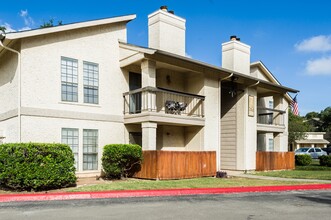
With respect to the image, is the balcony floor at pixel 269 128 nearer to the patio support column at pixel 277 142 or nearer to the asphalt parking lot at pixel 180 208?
the patio support column at pixel 277 142

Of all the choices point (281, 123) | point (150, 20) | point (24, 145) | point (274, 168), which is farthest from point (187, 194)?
point (281, 123)

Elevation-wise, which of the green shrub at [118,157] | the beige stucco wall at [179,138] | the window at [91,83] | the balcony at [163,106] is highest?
the window at [91,83]

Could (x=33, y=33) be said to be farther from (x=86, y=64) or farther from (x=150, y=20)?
(x=150, y=20)

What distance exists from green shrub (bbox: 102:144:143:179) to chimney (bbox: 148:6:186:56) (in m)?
6.02

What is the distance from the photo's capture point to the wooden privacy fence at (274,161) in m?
20.5

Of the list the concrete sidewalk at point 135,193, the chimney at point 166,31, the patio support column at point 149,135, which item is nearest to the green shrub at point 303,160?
the concrete sidewalk at point 135,193

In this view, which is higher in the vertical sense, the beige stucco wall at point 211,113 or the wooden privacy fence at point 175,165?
the beige stucco wall at point 211,113

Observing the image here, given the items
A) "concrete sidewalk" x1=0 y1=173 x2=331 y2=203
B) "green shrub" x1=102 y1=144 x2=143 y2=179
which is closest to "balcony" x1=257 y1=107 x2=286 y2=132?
"concrete sidewalk" x1=0 y1=173 x2=331 y2=203

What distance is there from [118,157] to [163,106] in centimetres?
421

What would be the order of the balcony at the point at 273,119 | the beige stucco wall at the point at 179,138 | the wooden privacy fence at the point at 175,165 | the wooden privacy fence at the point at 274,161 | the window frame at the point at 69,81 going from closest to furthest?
the wooden privacy fence at the point at 175,165, the window frame at the point at 69,81, the beige stucco wall at the point at 179,138, the wooden privacy fence at the point at 274,161, the balcony at the point at 273,119

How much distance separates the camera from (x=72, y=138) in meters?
14.4

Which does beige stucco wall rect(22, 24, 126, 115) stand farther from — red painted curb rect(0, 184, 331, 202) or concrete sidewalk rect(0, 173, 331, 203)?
red painted curb rect(0, 184, 331, 202)

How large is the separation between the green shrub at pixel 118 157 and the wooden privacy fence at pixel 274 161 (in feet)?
30.1

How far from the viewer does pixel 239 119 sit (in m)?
20.6
